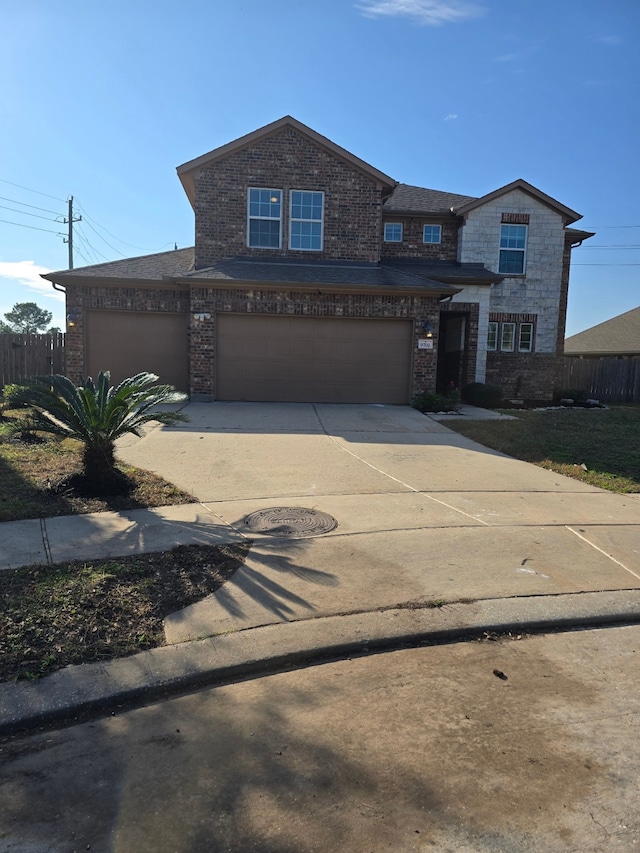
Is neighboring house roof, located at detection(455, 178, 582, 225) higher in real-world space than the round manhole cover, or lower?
higher

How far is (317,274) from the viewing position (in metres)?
16.0

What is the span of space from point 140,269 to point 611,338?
977 inches

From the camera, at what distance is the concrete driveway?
4.49 metres

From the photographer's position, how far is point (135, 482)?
7.53m

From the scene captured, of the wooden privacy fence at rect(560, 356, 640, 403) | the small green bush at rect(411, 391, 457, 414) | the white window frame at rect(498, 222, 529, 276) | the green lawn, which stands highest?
the white window frame at rect(498, 222, 529, 276)

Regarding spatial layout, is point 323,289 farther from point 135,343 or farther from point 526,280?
point 526,280

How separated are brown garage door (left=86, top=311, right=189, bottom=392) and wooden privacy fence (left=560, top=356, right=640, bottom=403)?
14.4 metres

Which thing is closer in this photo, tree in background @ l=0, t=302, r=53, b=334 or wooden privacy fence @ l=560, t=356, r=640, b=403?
wooden privacy fence @ l=560, t=356, r=640, b=403

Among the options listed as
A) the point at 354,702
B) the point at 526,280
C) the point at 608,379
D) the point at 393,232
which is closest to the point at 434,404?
the point at 526,280

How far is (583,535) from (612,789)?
12.4 ft

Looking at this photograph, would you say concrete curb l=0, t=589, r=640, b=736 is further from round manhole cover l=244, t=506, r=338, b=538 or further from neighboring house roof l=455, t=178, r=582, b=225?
→ neighboring house roof l=455, t=178, r=582, b=225

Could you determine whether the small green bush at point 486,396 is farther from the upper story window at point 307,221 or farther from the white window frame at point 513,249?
the upper story window at point 307,221

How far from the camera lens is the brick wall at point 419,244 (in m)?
20.1

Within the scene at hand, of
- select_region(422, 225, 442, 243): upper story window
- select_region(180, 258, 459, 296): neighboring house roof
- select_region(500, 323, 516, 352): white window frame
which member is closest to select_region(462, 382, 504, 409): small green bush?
select_region(500, 323, 516, 352): white window frame
